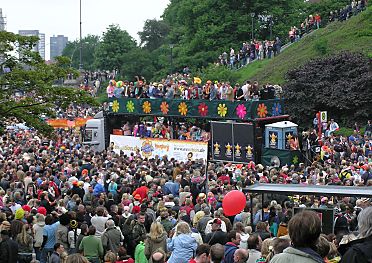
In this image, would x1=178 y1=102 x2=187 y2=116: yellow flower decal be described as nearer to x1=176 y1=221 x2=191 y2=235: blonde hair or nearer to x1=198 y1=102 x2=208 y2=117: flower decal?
x1=198 y1=102 x2=208 y2=117: flower decal

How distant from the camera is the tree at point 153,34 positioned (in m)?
103

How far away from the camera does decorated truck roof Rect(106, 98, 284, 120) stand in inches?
1267

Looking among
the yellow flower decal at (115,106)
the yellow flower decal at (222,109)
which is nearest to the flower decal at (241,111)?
the yellow flower decal at (222,109)

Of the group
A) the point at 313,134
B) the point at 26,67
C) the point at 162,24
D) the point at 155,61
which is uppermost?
the point at 162,24

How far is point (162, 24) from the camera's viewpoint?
341 ft

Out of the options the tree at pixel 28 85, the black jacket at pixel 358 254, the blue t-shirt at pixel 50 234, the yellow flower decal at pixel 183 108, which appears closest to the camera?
the black jacket at pixel 358 254

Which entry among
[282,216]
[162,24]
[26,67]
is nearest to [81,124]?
[26,67]

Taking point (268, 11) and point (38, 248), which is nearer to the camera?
point (38, 248)

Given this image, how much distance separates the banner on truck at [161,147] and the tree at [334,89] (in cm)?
921

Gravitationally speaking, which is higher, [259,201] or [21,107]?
[21,107]

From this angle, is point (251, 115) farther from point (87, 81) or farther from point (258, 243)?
point (87, 81)

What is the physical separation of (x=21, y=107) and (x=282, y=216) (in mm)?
9256

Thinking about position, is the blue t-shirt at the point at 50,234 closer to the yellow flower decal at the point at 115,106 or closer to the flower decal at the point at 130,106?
the flower decal at the point at 130,106

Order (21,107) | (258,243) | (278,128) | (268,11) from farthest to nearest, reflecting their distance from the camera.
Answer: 1. (268,11)
2. (278,128)
3. (21,107)
4. (258,243)
